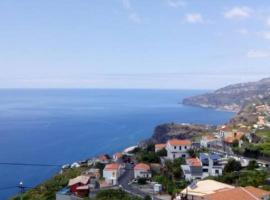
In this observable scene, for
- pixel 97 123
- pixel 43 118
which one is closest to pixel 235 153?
pixel 97 123

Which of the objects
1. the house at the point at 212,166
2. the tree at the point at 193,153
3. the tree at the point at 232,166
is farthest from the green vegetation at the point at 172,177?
the tree at the point at 232,166

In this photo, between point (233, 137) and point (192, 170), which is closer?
point (192, 170)

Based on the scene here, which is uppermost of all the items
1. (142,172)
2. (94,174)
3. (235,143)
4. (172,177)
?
(235,143)

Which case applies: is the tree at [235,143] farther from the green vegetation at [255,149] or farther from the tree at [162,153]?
the tree at [162,153]

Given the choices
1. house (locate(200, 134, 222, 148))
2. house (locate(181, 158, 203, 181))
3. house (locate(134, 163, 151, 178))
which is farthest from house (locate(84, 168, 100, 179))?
house (locate(200, 134, 222, 148))

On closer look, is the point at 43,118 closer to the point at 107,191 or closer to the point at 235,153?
the point at 235,153

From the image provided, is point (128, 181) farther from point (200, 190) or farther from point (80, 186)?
point (200, 190)

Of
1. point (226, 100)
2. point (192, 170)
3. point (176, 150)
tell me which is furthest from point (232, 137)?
point (226, 100)
